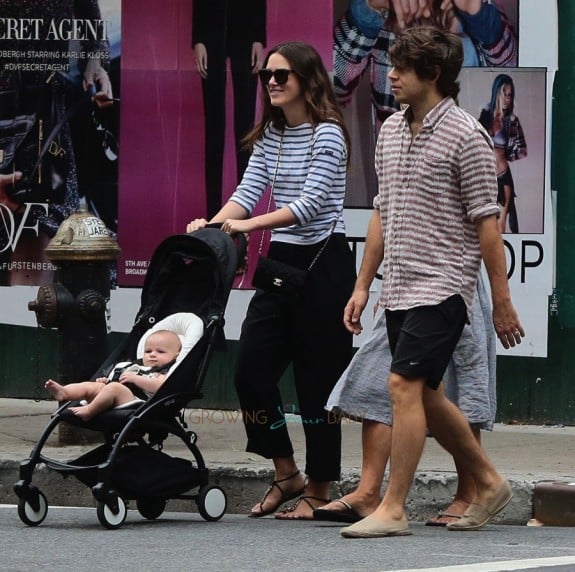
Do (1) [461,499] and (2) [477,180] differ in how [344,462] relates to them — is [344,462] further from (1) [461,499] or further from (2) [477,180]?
(2) [477,180]

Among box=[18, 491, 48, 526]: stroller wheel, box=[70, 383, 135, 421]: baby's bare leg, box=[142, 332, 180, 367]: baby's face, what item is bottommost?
box=[18, 491, 48, 526]: stroller wheel

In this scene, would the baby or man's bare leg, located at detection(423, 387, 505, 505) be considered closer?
man's bare leg, located at detection(423, 387, 505, 505)

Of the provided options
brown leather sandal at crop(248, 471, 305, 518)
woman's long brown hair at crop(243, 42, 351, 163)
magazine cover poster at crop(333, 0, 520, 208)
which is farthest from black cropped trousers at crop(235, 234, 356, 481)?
magazine cover poster at crop(333, 0, 520, 208)

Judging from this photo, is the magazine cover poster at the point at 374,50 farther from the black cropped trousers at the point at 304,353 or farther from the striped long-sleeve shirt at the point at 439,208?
the striped long-sleeve shirt at the point at 439,208

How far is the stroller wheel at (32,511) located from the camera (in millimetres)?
6582

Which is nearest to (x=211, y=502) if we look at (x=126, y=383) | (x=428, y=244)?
(x=126, y=383)

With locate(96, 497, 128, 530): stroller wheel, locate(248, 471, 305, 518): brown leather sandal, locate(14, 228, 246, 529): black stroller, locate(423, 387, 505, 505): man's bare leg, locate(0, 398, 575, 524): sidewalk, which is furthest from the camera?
locate(0, 398, 575, 524): sidewalk

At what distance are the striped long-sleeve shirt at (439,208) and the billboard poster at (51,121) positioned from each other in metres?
4.10

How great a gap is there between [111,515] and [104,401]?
46 centimetres

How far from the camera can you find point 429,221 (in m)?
6.16

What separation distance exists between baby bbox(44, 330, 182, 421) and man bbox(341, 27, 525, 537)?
3.43 ft

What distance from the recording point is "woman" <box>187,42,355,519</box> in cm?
689

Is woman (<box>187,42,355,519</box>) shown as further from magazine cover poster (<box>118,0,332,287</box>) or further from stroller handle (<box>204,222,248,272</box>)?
magazine cover poster (<box>118,0,332,287</box>)

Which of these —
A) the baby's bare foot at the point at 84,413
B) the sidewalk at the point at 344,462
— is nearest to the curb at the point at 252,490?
the sidewalk at the point at 344,462
